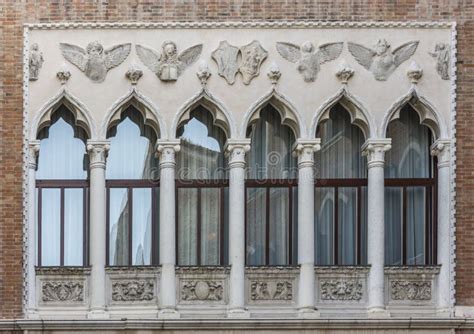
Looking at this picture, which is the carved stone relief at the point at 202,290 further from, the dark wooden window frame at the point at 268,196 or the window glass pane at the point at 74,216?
the window glass pane at the point at 74,216

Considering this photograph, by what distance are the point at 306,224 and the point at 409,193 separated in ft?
5.53

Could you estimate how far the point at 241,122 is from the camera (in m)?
21.2

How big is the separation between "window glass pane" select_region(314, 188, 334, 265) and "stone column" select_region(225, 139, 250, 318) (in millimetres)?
1161

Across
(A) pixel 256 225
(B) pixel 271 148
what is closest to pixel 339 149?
(B) pixel 271 148

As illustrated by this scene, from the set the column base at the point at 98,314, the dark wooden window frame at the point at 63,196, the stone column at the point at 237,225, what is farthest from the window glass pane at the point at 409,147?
the column base at the point at 98,314

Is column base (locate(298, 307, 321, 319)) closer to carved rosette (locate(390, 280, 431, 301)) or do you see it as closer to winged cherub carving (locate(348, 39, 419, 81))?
carved rosette (locate(390, 280, 431, 301))

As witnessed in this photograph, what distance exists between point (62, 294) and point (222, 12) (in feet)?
15.4

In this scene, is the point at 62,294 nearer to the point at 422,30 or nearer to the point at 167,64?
the point at 167,64

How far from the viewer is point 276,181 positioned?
844 inches

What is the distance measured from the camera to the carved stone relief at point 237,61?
21.2m

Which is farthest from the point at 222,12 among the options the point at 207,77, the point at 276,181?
the point at 276,181

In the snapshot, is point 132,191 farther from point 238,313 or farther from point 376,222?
point 376,222

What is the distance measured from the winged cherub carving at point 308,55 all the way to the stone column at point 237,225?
1.33 meters

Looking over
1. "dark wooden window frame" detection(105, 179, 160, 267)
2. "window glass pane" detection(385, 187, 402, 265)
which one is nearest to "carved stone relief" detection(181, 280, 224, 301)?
"dark wooden window frame" detection(105, 179, 160, 267)
